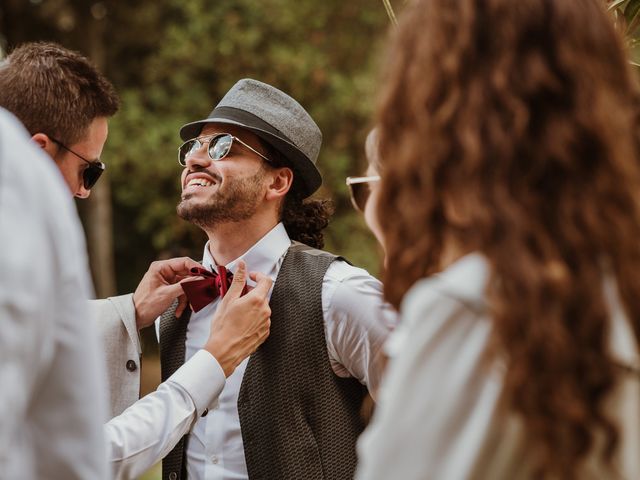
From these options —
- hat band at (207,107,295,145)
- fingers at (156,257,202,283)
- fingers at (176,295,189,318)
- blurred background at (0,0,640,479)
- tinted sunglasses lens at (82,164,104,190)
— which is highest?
blurred background at (0,0,640,479)

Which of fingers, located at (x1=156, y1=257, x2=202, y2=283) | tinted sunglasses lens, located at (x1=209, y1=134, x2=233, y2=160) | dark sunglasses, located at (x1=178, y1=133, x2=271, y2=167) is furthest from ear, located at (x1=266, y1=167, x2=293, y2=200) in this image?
fingers, located at (x1=156, y1=257, x2=202, y2=283)

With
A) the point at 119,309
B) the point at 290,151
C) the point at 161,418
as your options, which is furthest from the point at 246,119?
the point at 161,418

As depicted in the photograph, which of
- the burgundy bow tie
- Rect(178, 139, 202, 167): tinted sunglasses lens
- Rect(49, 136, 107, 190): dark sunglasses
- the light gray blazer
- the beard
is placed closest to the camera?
Rect(49, 136, 107, 190): dark sunglasses

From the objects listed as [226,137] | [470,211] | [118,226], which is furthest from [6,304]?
[118,226]

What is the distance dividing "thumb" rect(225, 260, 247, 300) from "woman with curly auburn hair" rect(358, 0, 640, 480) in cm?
150

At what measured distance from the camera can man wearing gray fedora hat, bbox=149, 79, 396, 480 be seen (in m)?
2.75

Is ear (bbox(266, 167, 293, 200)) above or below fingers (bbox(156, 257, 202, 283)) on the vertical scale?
above

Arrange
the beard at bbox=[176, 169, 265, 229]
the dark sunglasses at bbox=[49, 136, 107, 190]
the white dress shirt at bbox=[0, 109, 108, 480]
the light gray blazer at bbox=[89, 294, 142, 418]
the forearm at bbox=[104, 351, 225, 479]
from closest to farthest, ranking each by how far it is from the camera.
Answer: the white dress shirt at bbox=[0, 109, 108, 480]
the forearm at bbox=[104, 351, 225, 479]
the dark sunglasses at bbox=[49, 136, 107, 190]
the light gray blazer at bbox=[89, 294, 142, 418]
the beard at bbox=[176, 169, 265, 229]

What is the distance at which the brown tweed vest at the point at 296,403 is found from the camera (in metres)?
2.72

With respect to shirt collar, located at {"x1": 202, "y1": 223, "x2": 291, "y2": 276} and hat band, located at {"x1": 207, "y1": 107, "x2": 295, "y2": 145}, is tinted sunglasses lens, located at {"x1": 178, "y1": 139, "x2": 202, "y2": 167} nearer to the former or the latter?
hat band, located at {"x1": 207, "y1": 107, "x2": 295, "y2": 145}

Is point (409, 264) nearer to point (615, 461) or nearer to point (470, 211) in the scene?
point (470, 211)

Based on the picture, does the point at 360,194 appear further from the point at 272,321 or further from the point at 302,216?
the point at 302,216

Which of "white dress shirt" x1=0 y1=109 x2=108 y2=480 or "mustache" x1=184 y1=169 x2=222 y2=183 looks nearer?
"white dress shirt" x1=0 y1=109 x2=108 y2=480

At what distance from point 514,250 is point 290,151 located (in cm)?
217
